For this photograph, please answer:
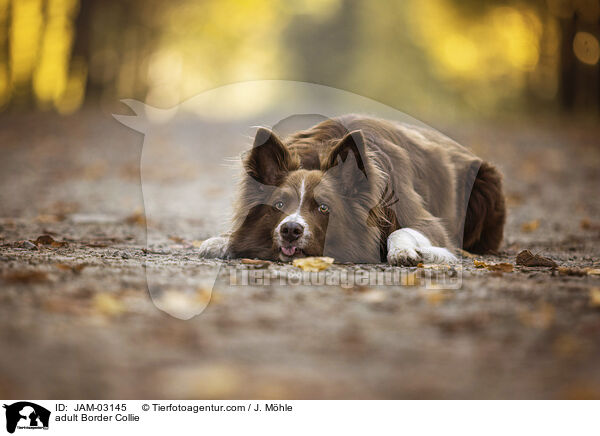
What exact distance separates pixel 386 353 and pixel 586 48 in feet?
52.4

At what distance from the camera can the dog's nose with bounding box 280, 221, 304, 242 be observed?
4715 mm

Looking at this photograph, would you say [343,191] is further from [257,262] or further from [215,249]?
[215,249]

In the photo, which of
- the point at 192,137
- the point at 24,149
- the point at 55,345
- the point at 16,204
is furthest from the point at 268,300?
the point at 192,137

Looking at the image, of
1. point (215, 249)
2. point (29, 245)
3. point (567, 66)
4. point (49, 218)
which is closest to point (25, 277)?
point (29, 245)

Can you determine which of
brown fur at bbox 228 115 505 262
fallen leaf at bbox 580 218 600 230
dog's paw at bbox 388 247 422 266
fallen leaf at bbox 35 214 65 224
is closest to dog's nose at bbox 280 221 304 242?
brown fur at bbox 228 115 505 262

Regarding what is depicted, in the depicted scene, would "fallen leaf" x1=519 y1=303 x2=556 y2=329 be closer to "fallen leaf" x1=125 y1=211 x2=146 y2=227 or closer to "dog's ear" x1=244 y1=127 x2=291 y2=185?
"dog's ear" x1=244 y1=127 x2=291 y2=185

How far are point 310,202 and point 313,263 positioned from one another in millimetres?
586

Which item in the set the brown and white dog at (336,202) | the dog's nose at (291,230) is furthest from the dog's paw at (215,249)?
the dog's nose at (291,230)

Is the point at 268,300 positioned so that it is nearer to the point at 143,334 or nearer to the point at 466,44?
the point at 143,334

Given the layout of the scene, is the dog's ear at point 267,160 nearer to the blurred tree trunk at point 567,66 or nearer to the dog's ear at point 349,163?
the dog's ear at point 349,163

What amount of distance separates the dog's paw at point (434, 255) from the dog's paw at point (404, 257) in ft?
0.26

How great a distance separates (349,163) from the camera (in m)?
5.10

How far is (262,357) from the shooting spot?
8.71ft
